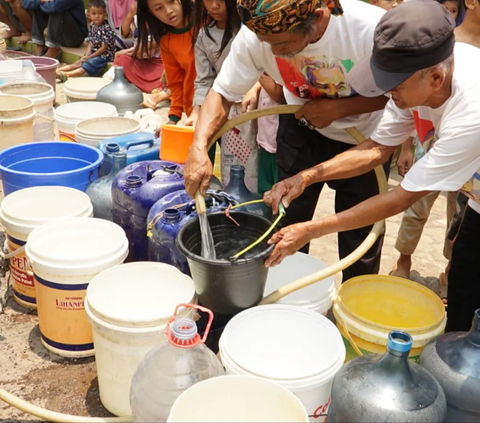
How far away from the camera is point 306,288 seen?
267 cm

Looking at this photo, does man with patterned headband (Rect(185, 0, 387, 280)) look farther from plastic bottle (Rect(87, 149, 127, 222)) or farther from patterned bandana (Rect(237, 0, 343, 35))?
plastic bottle (Rect(87, 149, 127, 222))

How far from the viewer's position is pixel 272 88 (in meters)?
3.50

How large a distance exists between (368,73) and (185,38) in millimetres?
2256

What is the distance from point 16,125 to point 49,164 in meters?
0.94

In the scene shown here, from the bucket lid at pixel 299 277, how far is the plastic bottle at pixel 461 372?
651 mm

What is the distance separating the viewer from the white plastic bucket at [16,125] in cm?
443

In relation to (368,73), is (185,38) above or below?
below

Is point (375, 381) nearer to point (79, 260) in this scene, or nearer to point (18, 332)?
point (79, 260)

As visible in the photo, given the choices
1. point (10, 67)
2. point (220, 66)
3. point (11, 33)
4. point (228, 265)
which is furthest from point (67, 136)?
point (11, 33)

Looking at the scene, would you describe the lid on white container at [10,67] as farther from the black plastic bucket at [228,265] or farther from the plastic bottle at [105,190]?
the black plastic bucket at [228,265]

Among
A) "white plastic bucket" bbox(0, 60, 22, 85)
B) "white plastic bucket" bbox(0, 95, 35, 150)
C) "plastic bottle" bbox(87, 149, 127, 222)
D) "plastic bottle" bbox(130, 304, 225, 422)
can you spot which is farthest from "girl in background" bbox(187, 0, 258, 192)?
"white plastic bucket" bbox(0, 60, 22, 85)

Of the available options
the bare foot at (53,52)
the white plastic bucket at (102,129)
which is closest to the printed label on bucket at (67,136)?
the white plastic bucket at (102,129)

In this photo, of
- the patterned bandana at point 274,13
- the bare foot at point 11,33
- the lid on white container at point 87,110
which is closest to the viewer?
the patterned bandana at point 274,13

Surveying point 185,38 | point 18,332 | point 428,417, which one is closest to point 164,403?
point 428,417
